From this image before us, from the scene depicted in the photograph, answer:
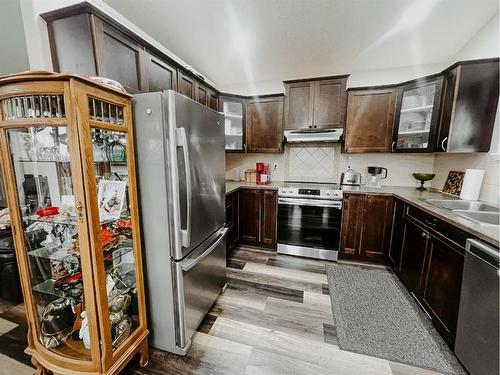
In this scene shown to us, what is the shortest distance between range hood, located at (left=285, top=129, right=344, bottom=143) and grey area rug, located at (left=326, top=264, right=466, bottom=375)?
1.83 m

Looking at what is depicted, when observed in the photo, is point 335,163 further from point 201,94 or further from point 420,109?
point 201,94

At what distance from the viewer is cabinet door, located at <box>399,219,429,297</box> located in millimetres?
1836

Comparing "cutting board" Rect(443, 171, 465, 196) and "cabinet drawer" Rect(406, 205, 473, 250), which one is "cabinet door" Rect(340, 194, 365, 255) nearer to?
"cabinet drawer" Rect(406, 205, 473, 250)

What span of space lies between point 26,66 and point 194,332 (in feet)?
9.76

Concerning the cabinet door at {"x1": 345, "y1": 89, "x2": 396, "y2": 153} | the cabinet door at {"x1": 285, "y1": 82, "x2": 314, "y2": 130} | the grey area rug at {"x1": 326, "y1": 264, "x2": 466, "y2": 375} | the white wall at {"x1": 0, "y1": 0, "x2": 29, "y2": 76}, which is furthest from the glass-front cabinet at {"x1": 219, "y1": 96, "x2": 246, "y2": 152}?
the grey area rug at {"x1": 326, "y1": 264, "x2": 466, "y2": 375}

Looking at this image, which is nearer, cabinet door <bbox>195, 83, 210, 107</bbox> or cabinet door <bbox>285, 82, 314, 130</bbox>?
cabinet door <bbox>195, 83, 210, 107</bbox>

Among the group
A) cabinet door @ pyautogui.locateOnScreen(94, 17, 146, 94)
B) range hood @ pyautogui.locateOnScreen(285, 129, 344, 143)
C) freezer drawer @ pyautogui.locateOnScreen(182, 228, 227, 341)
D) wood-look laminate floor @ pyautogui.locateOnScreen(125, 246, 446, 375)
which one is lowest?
wood-look laminate floor @ pyautogui.locateOnScreen(125, 246, 446, 375)

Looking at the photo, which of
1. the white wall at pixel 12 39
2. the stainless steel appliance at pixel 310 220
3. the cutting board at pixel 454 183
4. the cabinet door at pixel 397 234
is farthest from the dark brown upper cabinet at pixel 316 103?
the white wall at pixel 12 39

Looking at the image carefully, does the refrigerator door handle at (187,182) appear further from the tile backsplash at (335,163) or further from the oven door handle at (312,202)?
the tile backsplash at (335,163)

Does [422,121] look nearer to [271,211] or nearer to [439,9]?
[439,9]

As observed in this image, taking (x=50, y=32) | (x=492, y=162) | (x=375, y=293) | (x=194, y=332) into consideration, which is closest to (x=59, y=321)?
(x=194, y=332)

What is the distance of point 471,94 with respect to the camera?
1.88 meters

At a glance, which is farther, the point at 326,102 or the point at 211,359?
the point at 326,102

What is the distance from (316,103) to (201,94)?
1576 mm
